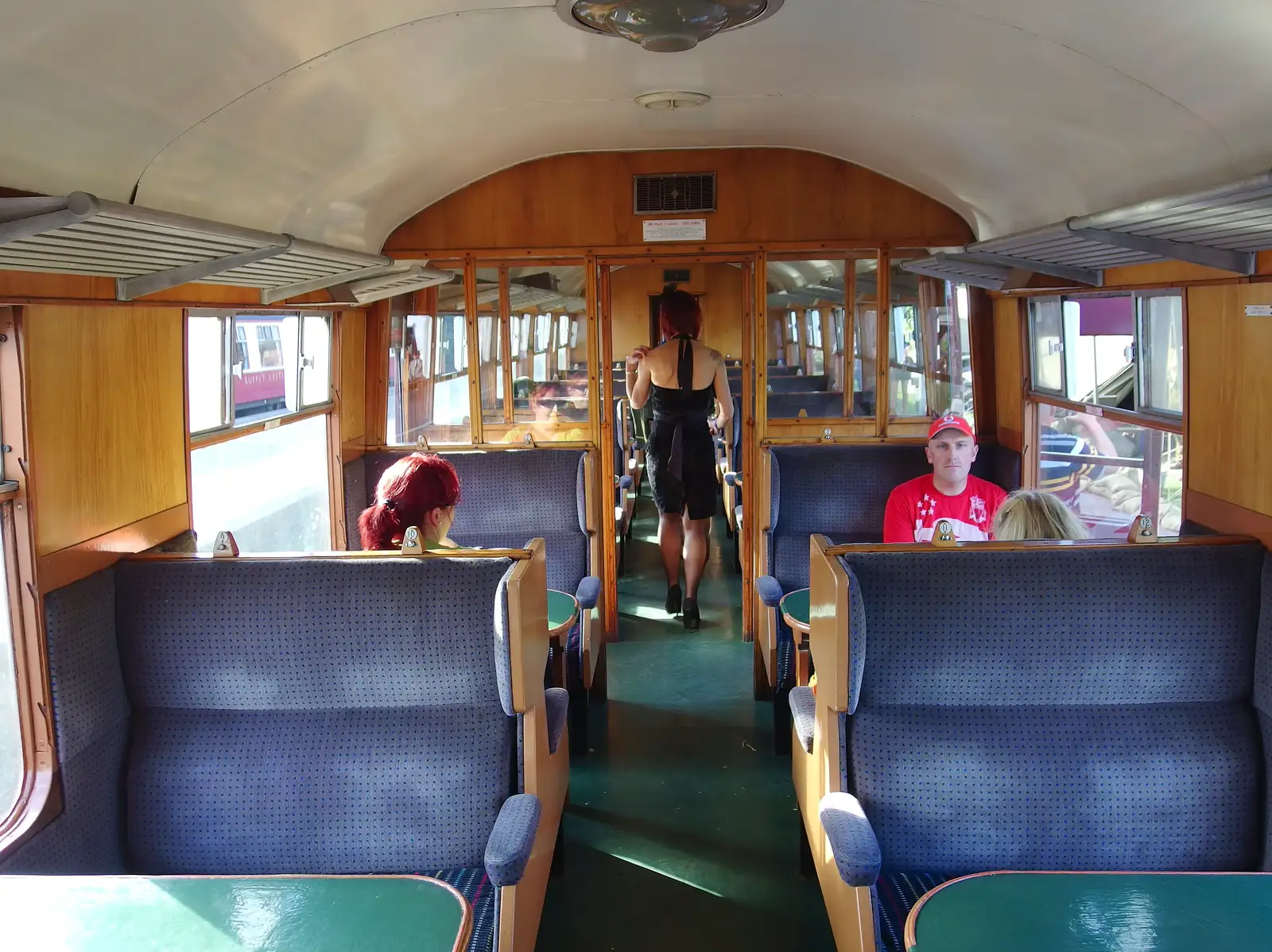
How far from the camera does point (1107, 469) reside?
451 cm

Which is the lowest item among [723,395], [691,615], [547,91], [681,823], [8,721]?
[681,823]

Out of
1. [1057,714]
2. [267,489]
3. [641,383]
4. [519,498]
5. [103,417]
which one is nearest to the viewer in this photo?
[1057,714]

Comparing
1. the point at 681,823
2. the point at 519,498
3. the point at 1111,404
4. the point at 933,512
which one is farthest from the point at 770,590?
the point at 1111,404

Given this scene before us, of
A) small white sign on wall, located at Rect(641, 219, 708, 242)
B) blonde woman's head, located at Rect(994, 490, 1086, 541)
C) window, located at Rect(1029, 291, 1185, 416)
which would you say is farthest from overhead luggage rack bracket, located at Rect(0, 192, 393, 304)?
window, located at Rect(1029, 291, 1185, 416)

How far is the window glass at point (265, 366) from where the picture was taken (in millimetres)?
3777

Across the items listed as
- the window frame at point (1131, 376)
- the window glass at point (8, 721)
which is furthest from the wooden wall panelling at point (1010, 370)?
the window glass at point (8, 721)

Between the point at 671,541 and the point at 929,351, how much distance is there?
6.23 feet

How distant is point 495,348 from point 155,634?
316cm

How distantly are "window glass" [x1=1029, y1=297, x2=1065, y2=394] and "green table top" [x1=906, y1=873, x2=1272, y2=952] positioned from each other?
2.88 meters

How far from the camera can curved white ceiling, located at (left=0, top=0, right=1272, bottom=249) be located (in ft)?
6.22

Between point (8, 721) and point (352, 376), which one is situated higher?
point (352, 376)

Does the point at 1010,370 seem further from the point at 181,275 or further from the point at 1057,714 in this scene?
the point at 181,275

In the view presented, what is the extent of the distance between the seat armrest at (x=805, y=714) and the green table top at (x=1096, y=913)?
32.4 inches

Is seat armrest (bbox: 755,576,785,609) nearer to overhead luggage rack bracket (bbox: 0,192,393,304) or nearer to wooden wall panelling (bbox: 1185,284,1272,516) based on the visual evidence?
wooden wall panelling (bbox: 1185,284,1272,516)
